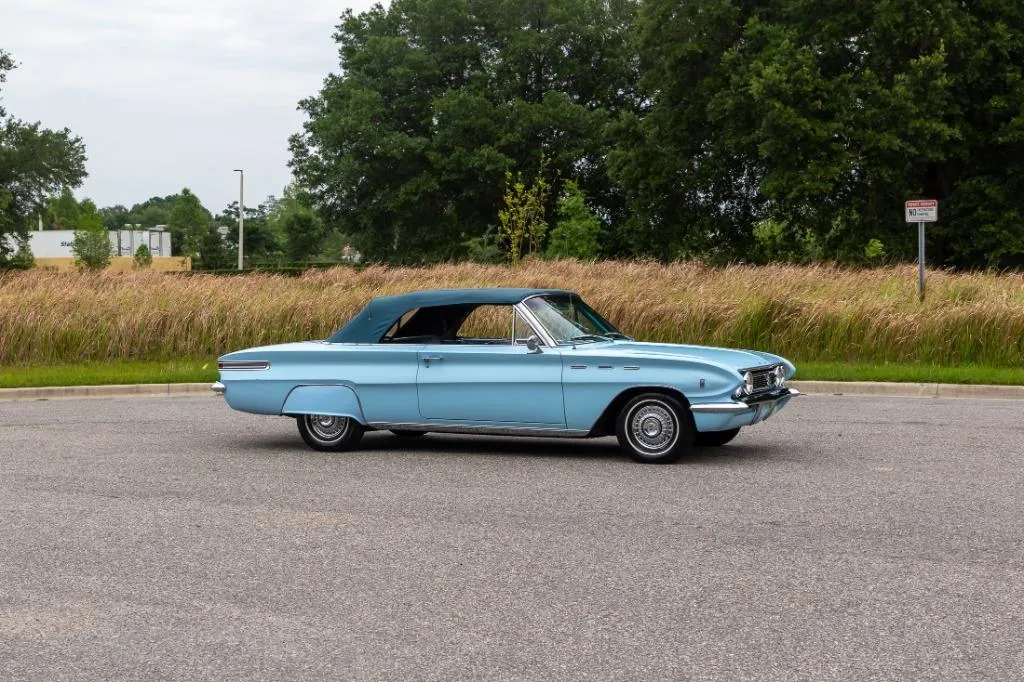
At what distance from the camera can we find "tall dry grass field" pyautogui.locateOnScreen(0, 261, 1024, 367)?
19031 millimetres

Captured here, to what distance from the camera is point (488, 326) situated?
10.6 meters

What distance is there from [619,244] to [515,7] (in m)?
11.9

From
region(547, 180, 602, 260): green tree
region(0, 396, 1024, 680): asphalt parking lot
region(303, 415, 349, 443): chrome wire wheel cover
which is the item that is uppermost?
region(547, 180, 602, 260): green tree

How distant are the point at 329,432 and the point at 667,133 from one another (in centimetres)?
3755

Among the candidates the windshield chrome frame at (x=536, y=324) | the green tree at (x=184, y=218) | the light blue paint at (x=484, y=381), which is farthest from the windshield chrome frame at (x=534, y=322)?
the green tree at (x=184, y=218)

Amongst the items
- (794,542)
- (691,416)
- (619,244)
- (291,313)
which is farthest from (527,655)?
(619,244)

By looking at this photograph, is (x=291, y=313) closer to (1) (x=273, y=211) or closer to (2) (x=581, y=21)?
(2) (x=581, y=21)

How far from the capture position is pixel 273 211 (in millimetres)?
180250

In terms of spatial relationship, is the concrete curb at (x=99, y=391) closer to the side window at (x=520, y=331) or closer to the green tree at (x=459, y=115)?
the side window at (x=520, y=331)

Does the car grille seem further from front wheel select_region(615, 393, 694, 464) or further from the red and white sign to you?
the red and white sign

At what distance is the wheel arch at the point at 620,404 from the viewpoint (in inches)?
390

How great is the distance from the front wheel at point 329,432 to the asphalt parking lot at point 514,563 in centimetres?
21

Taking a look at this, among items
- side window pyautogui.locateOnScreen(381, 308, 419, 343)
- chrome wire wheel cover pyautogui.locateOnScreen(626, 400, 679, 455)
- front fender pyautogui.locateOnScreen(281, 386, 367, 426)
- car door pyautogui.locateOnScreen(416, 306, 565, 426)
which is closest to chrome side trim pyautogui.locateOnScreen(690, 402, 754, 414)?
chrome wire wheel cover pyautogui.locateOnScreen(626, 400, 679, 455)

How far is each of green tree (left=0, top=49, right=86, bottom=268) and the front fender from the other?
52.5 m
